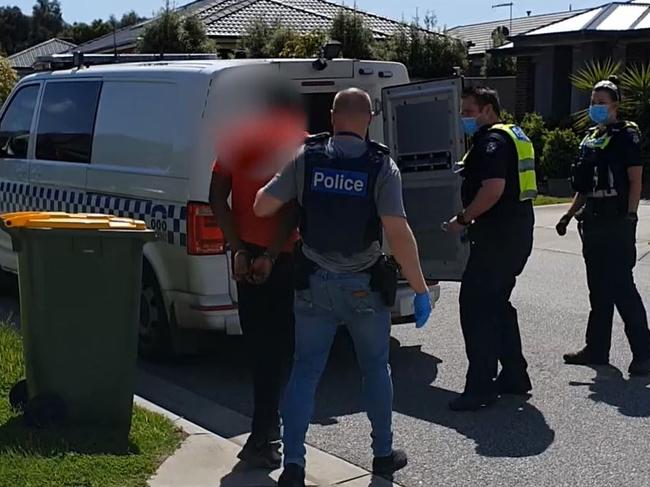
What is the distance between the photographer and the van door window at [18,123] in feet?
25.8

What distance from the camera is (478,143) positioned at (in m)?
5.58

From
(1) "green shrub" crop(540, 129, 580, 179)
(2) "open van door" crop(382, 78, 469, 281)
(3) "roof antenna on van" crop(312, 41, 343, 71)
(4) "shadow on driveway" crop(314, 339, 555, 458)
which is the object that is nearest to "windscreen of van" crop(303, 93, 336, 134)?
(3) "roof antenna on van" crop(312, 41, 343, 71)

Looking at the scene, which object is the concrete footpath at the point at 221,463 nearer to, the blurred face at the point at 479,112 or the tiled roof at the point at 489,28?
the blurred face at the point at 479,112

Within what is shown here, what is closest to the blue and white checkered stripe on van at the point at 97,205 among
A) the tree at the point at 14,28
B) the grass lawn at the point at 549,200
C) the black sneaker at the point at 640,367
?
the black sneaker at the point at 640,367

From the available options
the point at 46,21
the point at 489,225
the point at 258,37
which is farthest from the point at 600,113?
the point at 46,21

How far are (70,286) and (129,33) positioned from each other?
28.5 m

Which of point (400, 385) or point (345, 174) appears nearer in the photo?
point (345, 174)

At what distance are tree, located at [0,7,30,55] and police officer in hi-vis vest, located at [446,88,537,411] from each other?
7679 centimetres

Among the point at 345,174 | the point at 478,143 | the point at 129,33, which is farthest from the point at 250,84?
the point at 129,33

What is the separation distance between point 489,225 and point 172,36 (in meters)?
22.0

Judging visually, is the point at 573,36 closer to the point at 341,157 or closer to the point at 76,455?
the point at 341,157

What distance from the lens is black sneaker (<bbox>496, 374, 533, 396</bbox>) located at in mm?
5977

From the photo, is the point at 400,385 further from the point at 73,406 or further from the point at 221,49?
the point at 221,49

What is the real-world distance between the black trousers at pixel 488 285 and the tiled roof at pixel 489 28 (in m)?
25.4
